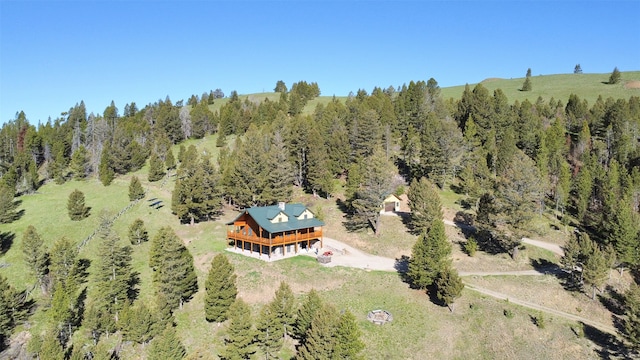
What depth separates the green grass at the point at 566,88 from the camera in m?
142

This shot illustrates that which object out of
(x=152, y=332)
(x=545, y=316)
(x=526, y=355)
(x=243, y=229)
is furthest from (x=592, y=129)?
(x=152, y=332)

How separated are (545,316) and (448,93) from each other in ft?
511

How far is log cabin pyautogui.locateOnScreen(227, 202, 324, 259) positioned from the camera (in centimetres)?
5462

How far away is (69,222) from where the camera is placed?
2630 inches

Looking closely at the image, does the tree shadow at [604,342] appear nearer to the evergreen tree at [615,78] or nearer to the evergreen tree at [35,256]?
the evergreen tree at [35,256]

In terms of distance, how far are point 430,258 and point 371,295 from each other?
787cm

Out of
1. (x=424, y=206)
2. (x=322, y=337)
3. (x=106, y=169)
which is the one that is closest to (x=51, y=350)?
(x=322, y=337)

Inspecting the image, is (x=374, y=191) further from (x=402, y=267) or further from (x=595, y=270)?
(x=595, y=270)

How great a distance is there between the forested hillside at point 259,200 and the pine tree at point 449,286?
15.6ft

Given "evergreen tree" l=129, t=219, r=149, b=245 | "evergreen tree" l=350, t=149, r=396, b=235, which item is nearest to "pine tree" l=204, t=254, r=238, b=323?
"evergreen tree" l=129, t=219, r=149, b=245

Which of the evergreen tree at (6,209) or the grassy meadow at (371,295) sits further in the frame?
the evergreen tree at (6,209)

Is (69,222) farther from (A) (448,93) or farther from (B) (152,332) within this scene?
(A) (448,93)

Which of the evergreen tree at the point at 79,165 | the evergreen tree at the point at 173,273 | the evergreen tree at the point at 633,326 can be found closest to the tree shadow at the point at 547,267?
the evergreen tree at the point at 633,326

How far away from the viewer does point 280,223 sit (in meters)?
55.9
